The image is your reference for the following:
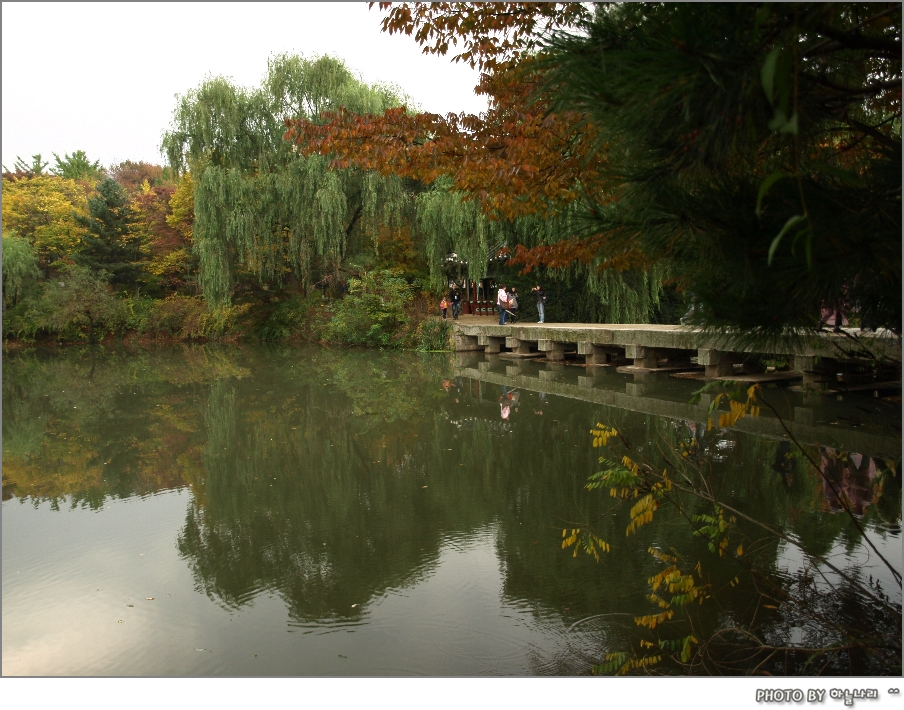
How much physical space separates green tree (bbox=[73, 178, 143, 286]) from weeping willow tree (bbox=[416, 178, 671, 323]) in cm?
1336

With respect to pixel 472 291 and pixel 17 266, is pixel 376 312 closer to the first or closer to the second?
pixel 472 291

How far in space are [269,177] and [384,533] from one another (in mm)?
18611

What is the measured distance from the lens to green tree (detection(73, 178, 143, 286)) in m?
27.4

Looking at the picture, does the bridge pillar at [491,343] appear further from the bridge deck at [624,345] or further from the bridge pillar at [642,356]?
the bridge pillar at [642,356]

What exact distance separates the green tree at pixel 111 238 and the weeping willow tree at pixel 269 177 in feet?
22.2

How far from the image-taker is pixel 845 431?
22.9ft

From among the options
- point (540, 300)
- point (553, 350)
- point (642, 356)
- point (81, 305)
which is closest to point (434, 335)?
point (540, 300)

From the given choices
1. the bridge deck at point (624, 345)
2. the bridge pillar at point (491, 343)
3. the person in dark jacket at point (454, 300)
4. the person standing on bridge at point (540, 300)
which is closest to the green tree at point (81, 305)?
the person in dark jacket at point (454, 300)

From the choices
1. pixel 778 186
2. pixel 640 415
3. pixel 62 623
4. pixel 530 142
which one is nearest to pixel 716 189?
pixel 778 186

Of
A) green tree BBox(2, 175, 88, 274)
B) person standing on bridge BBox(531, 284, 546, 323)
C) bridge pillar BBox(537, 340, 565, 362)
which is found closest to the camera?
bridge pillar BBox(537, 340, 565, 362)

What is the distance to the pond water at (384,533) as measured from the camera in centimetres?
342

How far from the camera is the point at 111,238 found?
1100 inches

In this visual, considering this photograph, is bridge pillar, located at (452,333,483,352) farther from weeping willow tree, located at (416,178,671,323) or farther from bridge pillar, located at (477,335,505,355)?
weeping willow tree, located at (416,178,671,323)

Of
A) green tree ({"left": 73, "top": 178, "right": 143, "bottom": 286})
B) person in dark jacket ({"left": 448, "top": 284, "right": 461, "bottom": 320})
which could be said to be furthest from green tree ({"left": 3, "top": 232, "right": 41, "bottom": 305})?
person in dark jacket ({"left": 448, "top": 284, "right": 461, "bottom": 320})
